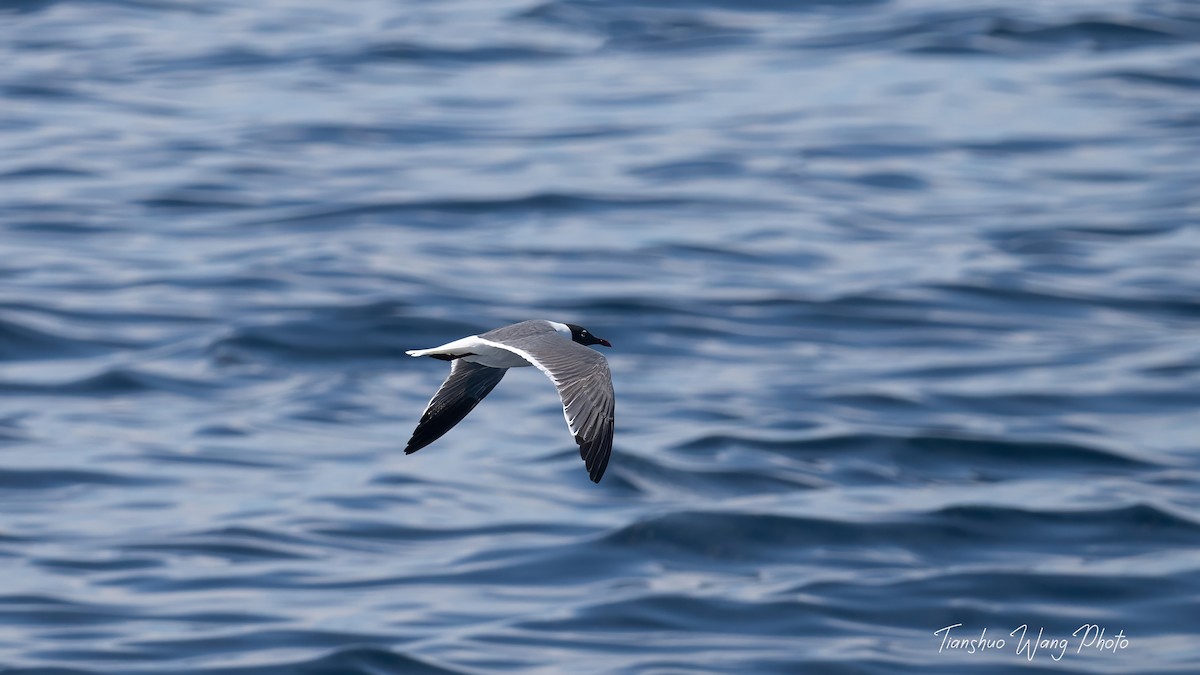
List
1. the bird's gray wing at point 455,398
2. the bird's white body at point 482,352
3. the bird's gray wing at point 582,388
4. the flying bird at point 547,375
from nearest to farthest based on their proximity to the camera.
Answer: the bird's gray wing at point 582,388 < the flying bird at point 547,375 < the bird's white body at point 482,352 < the bird's gray wing at point 455,398

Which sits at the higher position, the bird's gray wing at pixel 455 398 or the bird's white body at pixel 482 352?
the bird's white body at pixel 482 352

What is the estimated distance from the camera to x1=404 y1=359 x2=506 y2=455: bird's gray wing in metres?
8.22

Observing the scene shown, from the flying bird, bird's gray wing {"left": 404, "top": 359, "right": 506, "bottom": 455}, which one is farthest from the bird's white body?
bird's gray wing {"left": 404, "top": 359, "right": 506, "bottom": 455}

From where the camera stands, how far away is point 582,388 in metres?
7.05

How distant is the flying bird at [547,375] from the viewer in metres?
6.82

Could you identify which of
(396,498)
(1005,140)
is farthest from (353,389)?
(1005,140)

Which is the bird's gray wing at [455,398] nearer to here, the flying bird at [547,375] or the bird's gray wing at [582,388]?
the flying bird at [547,375]

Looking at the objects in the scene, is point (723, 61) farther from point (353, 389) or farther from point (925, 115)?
point (353, 389)

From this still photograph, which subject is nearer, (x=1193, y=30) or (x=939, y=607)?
(x=939, y=607)

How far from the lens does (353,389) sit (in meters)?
17.0

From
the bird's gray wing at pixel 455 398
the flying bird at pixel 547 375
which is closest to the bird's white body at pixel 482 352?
the flying bird at pixel 547 375

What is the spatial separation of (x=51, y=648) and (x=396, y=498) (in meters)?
3.35

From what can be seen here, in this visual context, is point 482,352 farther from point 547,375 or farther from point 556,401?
point 556,401

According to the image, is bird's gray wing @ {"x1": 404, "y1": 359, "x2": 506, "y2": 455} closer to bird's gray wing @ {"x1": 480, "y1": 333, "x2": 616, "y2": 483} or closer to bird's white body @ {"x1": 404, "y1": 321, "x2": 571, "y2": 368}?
bird's white body @ {"x1": 404, "y1": 321, "x2": 571, "y2": 368}
